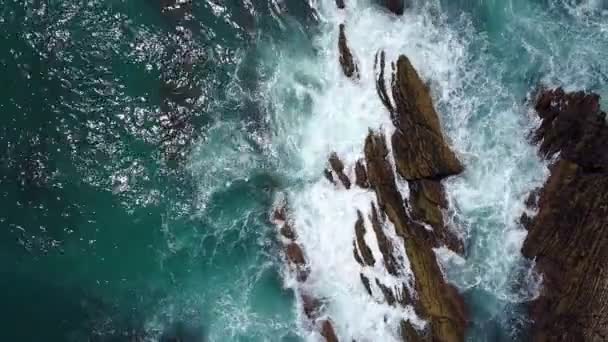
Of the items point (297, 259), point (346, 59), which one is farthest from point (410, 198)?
point (346, 59)

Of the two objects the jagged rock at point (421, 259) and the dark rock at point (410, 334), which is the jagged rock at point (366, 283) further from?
the jagged rock at point (421, 259)

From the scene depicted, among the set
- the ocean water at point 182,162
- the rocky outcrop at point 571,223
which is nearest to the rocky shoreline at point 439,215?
the rocky outcrop at point 571,223

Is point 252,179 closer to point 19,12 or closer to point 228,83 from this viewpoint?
point 228,83

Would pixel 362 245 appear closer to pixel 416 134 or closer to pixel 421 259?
pixel 421 259

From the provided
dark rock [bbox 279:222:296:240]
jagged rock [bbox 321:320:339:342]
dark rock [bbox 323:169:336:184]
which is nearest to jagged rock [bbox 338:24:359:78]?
dark rock [bbox 323:169:336:184]

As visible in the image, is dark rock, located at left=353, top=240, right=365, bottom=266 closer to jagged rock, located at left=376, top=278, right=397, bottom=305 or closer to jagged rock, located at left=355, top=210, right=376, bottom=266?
jagged rock, located at left=355, top=210, right=376, bottom=266

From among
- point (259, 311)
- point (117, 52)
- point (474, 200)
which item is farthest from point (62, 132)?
point (474, 200)
